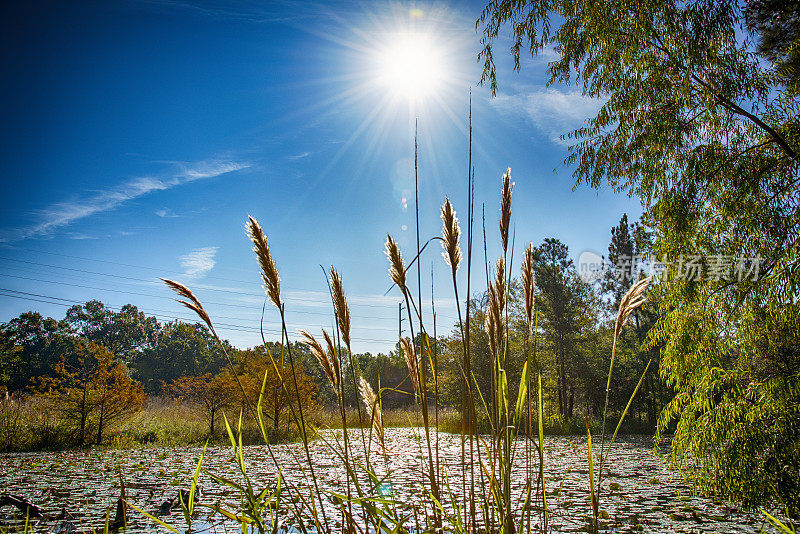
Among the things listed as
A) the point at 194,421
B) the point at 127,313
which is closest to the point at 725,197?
the point at 194,421

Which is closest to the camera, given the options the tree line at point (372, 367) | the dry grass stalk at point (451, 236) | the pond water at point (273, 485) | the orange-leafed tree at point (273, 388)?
the dry grass stalk at point (451, 236)

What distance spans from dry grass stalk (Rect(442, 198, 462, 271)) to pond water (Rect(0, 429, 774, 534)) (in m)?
0.65

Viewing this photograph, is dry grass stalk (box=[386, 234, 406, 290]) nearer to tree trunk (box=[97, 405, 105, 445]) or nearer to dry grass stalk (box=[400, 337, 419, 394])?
dry grass stalk (box=[400, 337, 419, 394])

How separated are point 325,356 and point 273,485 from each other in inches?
143

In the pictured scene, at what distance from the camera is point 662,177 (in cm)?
446

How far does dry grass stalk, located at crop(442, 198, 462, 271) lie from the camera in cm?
131

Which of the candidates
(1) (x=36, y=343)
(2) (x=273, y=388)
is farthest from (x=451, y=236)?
(1) (x=36, y=343)

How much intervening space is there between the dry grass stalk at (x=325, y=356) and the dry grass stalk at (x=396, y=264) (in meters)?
0.33

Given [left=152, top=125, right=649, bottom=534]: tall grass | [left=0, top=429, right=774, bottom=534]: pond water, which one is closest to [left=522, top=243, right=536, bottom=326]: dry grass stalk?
[left=152, top=125, right=649, bottom=534]: tall grass

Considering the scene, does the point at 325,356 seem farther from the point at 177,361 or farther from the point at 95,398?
the point at 177,361

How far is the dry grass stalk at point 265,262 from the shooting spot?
120 centimetres

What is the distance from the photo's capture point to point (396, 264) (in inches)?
52.2
